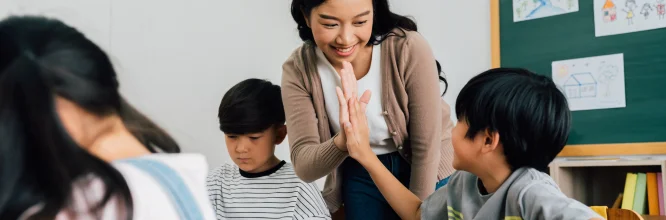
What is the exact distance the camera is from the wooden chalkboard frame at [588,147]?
8.99 feet

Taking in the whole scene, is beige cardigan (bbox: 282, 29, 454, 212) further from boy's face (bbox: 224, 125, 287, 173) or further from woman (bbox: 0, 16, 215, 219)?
woman (bbox: 0, 16, 215, 219)

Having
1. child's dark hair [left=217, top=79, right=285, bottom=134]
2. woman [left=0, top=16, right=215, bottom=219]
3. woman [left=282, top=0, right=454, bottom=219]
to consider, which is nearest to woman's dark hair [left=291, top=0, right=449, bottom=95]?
woman [left=282, top=0, right=454, bottom=219]

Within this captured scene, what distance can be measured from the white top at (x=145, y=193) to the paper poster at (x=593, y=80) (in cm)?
260

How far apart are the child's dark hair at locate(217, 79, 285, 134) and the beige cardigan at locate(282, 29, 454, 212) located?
59cm

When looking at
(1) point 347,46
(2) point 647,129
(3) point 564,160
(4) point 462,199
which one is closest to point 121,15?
(1) point 347,46

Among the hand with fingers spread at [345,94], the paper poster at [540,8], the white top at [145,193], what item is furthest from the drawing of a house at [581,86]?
the white top at [145,193]

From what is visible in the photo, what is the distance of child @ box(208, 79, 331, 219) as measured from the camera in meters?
2.05

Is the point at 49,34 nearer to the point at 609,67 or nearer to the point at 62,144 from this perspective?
the point at 62,144

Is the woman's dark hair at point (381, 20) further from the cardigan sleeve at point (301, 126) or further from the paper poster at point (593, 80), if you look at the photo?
the paper poster at point (593, 80)

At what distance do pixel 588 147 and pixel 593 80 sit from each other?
0.99 feet

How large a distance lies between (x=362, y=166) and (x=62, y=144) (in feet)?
3.30

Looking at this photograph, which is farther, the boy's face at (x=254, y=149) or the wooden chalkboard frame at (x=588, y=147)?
the wooden chalkboard frame at (x=588, y=147)

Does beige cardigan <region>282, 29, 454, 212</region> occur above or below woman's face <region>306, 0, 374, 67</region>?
below

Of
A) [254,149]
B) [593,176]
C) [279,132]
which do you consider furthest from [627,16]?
[254,149]
